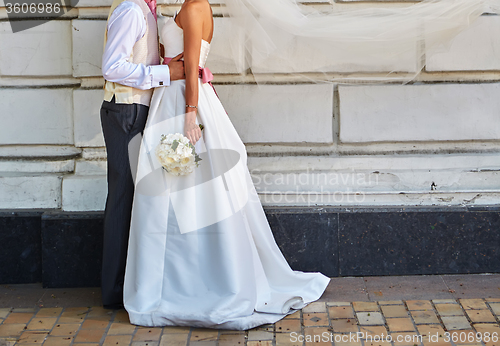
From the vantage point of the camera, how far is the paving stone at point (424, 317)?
311 centimetres

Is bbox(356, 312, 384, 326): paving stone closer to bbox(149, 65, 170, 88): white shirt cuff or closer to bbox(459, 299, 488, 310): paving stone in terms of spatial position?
bbox(459, 299, 488, 310): paving stone

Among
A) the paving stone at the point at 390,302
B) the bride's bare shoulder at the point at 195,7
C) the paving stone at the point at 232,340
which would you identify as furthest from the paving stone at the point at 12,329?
the paving stone at the point at 390,302

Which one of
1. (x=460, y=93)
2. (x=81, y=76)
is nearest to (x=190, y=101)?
(x=81, y=76)

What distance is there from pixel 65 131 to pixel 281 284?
6.79 ft

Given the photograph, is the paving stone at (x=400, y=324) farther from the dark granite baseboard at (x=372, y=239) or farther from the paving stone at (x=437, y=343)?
the dark granite baseboard at (x=372, y=239)

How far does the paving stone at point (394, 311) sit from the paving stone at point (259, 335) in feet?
2.59

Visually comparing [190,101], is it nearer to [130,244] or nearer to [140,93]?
[140,93]

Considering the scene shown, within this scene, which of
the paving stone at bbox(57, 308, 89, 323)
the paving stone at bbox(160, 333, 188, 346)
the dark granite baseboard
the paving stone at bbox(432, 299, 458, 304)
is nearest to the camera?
the paving stone at bbox(160, 333, 188, 346)

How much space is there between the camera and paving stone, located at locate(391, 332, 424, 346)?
2865 millimetres

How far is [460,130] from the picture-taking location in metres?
3.96

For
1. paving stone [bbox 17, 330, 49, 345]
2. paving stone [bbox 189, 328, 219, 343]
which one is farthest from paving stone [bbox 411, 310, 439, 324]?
paving stone [bbox 17, 330, 49, 345]

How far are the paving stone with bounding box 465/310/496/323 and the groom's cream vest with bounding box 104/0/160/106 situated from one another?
2494mm

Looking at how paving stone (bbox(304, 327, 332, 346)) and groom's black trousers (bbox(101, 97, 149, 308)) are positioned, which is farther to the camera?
groom's black trousers (bbox(101, 97, 149, 308))

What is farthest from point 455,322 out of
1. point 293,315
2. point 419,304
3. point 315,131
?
point 315,131
